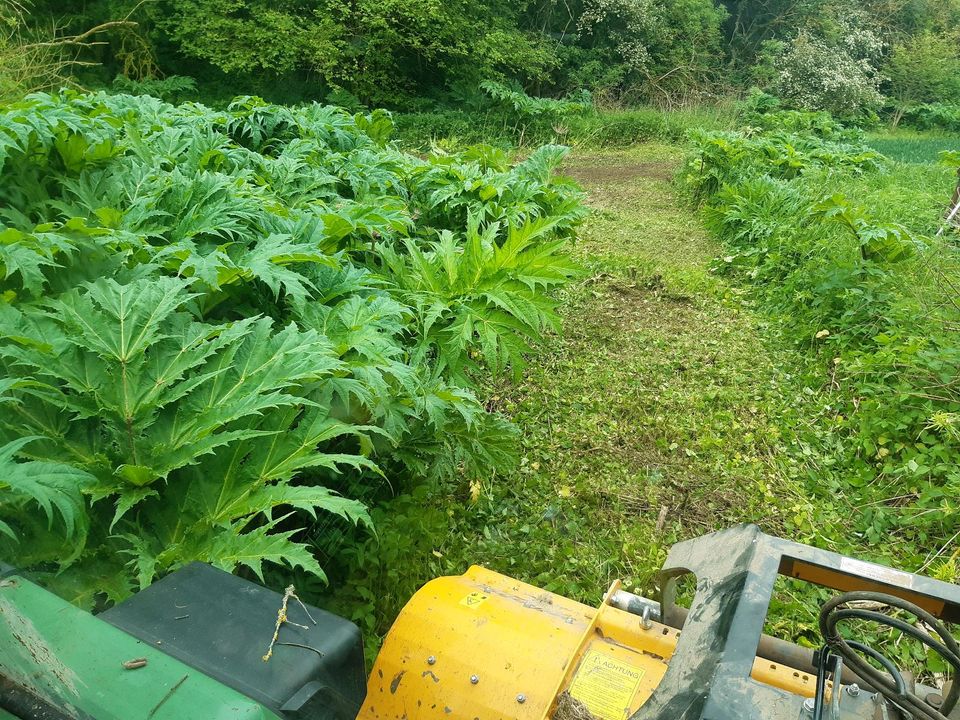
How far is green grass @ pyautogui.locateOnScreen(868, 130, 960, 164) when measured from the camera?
15.8 meters

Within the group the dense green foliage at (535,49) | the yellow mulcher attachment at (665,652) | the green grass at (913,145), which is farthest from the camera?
the dense green foliage at (535,49)

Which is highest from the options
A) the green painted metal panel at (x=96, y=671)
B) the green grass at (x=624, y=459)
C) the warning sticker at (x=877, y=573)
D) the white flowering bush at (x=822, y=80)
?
the white flowering bush at (x=822, y=80)

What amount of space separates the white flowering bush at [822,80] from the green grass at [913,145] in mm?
1397

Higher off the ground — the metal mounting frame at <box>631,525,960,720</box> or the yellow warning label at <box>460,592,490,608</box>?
the metal mounting frame at <box>631,525,960,720</box>

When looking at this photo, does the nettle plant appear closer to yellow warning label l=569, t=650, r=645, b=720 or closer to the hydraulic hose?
yellow warning label l=569, t=650, r=645, b=720

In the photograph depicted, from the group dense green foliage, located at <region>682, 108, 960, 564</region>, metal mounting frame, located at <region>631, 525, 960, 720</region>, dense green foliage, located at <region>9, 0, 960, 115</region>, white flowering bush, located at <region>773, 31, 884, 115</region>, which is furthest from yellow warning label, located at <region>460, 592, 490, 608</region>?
white flowering bush, located at <region>773, 31, 884, 115</region>

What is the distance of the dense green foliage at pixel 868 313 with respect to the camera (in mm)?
4051

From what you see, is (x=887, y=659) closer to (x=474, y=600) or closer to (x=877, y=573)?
(x=877, y=573)

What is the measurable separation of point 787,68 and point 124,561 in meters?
25.3

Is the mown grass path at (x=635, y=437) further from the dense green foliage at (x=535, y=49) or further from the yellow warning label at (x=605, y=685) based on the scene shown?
the dense green foliage at (x=535, y=49)

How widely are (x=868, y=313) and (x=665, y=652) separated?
4336 mm

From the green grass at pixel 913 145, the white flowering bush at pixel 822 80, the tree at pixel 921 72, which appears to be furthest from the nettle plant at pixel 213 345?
the tree at pixel 921 72

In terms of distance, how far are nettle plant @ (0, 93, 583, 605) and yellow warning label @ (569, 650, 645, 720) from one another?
0.77m

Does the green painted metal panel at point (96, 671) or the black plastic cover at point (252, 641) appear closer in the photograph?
the green painted metal panel at point (96, 671)
